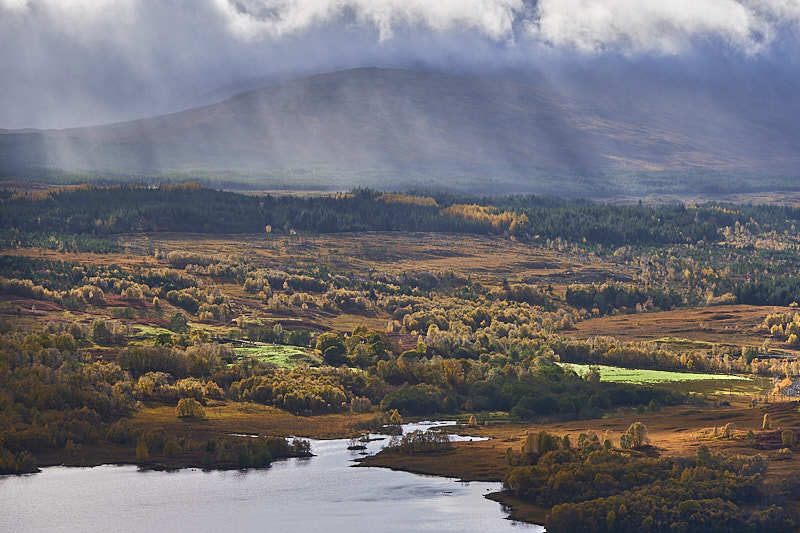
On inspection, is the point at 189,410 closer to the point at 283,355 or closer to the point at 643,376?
the point at 283,355

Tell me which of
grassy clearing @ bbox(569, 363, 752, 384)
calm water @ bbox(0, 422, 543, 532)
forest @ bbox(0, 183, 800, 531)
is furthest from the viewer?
grassy clearing @ bbox(569, 363, 752, 384)

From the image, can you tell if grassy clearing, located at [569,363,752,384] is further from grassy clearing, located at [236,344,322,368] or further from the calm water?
the calm water

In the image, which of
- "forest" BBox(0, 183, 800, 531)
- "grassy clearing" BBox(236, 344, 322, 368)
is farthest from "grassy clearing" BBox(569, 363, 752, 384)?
"grassy clearing" BBox(236, 344, 322, 368)

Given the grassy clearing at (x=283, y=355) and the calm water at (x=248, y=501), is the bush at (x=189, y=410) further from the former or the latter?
the grassy clearing at (x=283, y=355)

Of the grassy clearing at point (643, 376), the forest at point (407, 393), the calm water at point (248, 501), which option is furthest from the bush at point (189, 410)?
the grassy clearing at point (643, 376)

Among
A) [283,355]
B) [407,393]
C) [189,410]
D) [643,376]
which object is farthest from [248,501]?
[643,376]

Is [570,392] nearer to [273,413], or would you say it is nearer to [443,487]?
[273,413]
